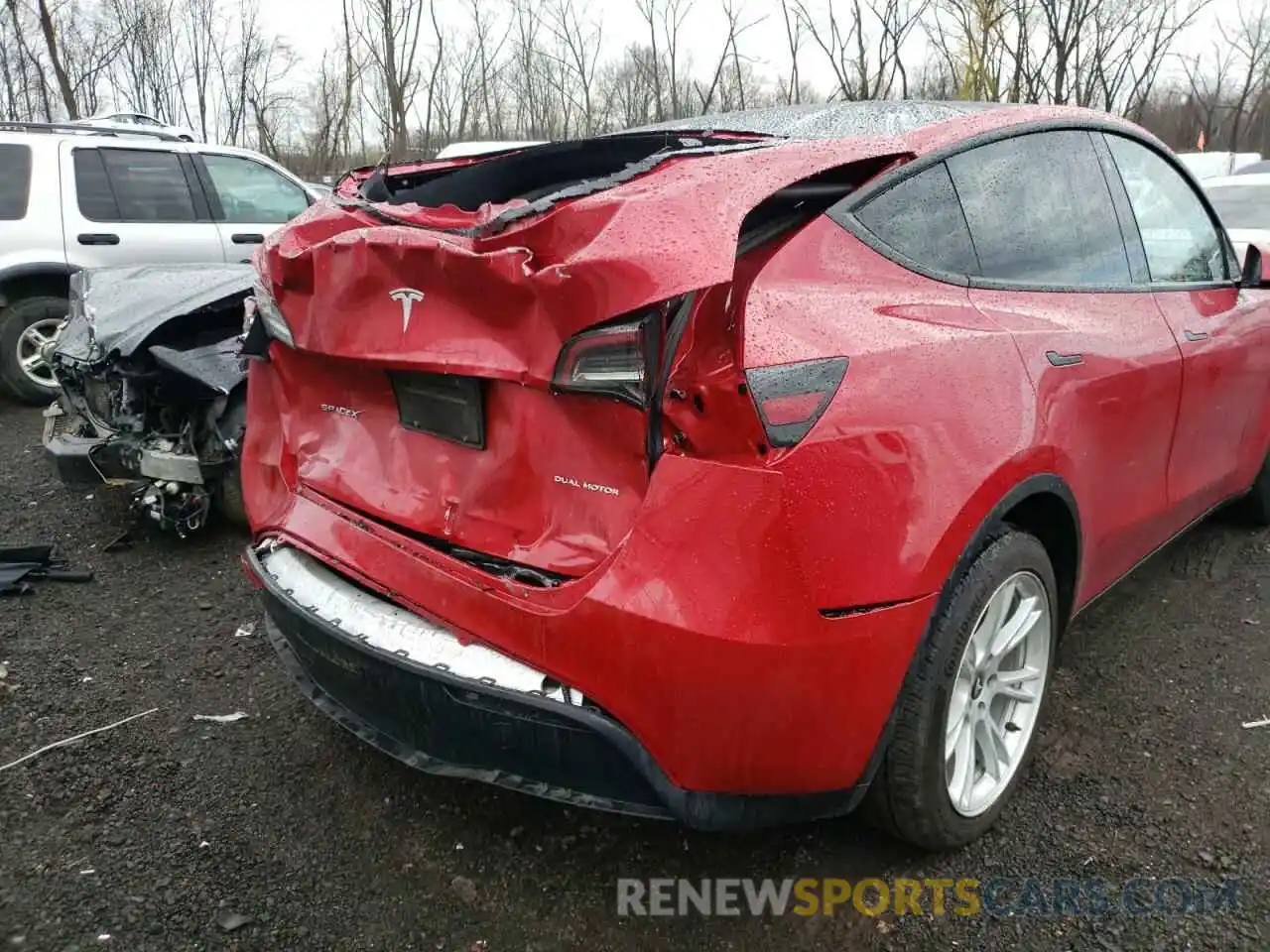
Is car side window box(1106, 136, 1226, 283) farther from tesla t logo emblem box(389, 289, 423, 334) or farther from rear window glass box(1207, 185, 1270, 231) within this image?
rear window glass box(1207, 185, 1270, 231)

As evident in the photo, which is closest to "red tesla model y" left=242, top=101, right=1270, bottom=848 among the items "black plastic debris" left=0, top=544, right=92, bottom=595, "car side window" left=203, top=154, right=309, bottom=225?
"black plastic debris" left=0, top=544, right=92, bottom=595

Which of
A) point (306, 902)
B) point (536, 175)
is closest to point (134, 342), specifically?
point (536, 175)

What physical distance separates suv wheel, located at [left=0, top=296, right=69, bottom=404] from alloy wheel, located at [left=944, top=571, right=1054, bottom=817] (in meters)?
6.60

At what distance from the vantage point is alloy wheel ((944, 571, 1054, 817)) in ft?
6.80

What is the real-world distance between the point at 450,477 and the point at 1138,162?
240 cm

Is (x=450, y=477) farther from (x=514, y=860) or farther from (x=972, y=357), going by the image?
(x=972, y=357)

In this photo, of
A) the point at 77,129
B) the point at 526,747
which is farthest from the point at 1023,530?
the point at 77,129

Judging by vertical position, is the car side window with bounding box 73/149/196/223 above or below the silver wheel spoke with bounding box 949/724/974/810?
above

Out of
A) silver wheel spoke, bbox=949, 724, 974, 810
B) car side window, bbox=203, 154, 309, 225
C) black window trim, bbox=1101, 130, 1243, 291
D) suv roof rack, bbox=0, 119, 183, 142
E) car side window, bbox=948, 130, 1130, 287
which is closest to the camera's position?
silver wheel spoke, bbox=949, 724, 974, 810

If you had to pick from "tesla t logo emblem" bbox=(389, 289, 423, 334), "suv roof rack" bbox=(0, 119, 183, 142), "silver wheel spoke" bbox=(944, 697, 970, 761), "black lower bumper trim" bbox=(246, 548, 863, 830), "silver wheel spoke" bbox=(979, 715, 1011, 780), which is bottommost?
"silver wheel spoke" bbox=(979, 715, 1011, 780)

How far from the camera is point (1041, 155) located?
2.50 metres

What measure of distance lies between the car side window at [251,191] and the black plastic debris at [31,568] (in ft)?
14.3

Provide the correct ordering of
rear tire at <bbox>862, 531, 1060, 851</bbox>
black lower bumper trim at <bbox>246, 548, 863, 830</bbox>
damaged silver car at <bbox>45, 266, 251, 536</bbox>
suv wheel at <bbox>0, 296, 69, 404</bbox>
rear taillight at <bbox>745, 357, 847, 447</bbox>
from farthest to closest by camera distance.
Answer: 1. suv wheel at <bbox>0, 296, 69, 404</bbox>
2. damaged silver car at <bbox>45, 266, 251, 536</bbox>
3. rear tire at <bbox>862, 531, 1060, 851</bbox>
4. black lower bumper trim at <bbox>246, 548, 863, 830</bbox>
5. rear taillight at <bbox>745, 357, 847, 447</bbox>

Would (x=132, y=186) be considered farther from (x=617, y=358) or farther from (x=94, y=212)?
(x=617, y=358)
